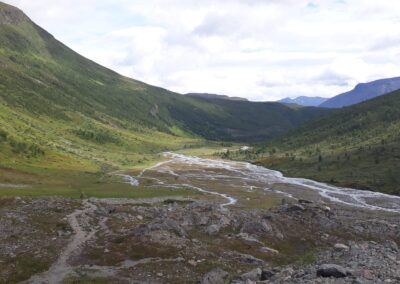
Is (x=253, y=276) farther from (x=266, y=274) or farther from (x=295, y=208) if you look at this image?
(x=295, y=208)

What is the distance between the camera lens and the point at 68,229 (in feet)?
232

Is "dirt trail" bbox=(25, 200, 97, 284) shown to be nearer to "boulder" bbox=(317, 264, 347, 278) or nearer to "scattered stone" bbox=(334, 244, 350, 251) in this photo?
"boulder" bbox=(317, 264, 347, 278)

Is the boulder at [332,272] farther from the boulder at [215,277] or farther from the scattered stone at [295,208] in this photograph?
the scattered stone at [295,208]

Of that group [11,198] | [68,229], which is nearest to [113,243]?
[68,229]

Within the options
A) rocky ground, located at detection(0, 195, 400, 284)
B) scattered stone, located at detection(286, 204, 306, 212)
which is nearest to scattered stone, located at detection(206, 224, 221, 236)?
rocky ground, located at detection(0, 195, 400, 284)

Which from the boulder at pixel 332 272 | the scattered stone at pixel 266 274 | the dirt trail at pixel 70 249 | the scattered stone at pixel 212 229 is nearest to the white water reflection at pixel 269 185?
the scattered stone at pixel 212 229

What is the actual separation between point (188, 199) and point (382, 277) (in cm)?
8214

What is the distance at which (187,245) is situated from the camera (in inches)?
2437

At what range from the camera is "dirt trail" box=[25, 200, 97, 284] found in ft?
165

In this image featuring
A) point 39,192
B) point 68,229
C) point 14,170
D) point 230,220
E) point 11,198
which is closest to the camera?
point 68,229

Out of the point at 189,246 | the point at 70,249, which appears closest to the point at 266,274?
the point at 189,246

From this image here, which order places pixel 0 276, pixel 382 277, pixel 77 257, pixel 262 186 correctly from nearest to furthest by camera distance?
1. pixel 382 277
2. pixel 0 276
3. pixel 77 257
4. pixel 262 186

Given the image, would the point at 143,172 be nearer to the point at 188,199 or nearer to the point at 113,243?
the point at 188,199

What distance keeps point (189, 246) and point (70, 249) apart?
1563 cm
